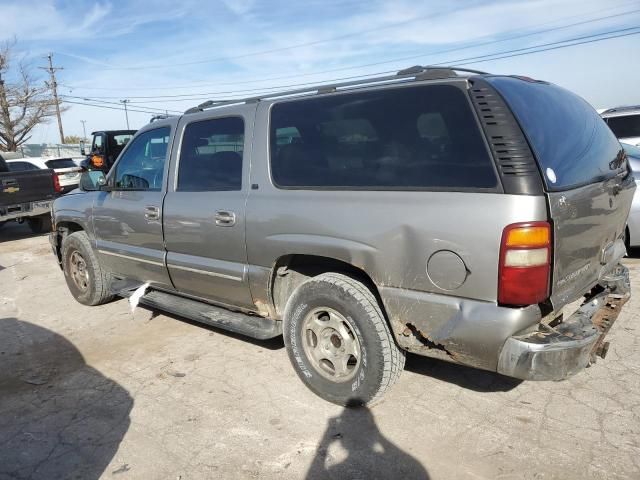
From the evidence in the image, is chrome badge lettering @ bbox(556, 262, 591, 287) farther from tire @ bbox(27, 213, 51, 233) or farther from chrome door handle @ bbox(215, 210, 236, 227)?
tire @ bbox(27, 213, 51, 233)

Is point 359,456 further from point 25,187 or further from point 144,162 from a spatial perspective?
point 25,187

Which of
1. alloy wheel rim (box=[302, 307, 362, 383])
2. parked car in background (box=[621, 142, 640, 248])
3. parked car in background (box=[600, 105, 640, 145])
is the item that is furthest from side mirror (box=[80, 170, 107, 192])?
parked car in background (box=[600, 105, 640, 145])

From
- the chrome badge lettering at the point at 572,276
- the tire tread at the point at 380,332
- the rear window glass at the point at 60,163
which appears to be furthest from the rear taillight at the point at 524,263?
the rear window glass at the point at 60,163

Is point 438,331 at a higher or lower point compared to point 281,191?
lower

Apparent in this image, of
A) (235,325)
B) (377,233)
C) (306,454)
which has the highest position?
(377,233)

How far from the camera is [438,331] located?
8.90 feet

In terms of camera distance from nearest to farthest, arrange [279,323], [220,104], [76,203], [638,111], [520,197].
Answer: [520,197] < [279,323] < [220,104] < [76,203] < [638,111]

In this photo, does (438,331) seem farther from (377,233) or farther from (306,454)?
(306,454)

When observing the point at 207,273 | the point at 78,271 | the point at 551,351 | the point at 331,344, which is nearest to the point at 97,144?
the point at 78,271

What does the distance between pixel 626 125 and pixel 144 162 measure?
9.50 meters

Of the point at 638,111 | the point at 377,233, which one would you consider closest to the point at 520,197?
the point at 377,233

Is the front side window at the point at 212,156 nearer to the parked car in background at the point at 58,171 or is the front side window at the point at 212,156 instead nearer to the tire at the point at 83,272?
the tire at the point at 83,272

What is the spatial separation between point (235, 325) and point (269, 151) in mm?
1322

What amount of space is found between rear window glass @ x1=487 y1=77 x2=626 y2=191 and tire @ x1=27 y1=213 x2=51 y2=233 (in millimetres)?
11003
